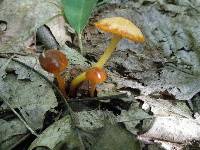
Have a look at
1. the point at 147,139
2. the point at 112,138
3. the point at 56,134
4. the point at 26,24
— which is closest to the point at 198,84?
the point at 147,139

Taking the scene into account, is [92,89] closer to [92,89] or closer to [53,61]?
[92,89]

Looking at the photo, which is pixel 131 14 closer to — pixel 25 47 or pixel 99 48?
pixel 99 48

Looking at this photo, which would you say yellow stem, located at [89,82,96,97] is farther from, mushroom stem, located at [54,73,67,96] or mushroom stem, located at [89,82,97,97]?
mushroom stem, located at [54,73,67,96]

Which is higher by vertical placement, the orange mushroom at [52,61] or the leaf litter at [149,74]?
the orange mushroom at [52,61]

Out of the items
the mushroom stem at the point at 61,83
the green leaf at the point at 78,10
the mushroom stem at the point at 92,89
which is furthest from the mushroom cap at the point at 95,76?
the green leaf at the point at 78,10

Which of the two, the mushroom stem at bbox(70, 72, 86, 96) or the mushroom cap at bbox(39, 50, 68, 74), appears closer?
the mushroom cap at bbox(39, 50, 68, 74)

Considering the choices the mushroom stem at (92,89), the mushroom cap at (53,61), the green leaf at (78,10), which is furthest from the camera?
the green leaf at (78,10)

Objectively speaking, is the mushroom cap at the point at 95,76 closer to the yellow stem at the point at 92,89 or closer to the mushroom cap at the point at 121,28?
the yellow stem at the point at 92,89

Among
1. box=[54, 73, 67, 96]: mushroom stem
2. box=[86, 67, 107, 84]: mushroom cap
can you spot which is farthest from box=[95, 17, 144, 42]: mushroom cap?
box=[54, 73, 67, 96]: mushroom stem
